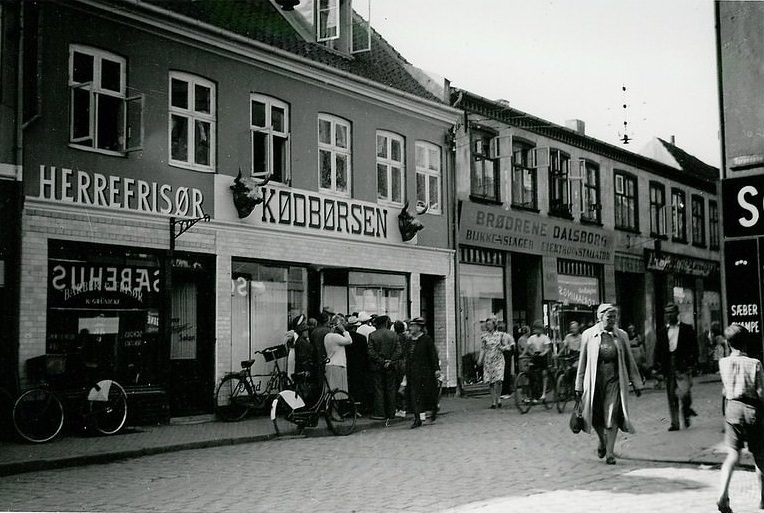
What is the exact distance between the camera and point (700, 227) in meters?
36.4

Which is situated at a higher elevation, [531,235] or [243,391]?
[531,235]

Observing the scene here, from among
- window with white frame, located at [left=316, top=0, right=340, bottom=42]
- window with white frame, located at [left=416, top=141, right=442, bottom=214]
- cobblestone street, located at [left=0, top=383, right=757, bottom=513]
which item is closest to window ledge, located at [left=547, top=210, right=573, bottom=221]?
window with white frame, located at [left=416, top=141, right=442, bottom=214]

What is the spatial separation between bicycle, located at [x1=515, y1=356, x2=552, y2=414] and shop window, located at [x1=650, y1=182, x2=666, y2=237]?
16488 mm

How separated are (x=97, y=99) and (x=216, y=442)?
18.4 ft

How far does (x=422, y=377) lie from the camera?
49.4 ft

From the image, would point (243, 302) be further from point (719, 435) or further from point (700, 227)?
point (700, 227)

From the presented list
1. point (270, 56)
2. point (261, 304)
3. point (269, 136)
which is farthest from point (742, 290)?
point (270, 56)

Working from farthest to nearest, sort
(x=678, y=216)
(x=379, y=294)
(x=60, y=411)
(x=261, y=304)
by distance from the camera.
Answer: (x=678, y=216) < (x=379, y=294) < (x=261, y=304) < (x=60, y=411)

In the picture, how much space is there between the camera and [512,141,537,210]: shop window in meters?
25.2

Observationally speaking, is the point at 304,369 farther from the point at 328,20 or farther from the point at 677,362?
the point at 328,20

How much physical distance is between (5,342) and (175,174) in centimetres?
404

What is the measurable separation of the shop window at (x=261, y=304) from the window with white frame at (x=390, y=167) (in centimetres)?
339

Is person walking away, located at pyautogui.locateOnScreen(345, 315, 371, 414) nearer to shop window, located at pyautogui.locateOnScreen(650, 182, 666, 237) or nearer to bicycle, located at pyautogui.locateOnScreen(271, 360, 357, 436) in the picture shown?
bicycle, located at pyautogui.locateOnScreen(271, 360, 357, 436)

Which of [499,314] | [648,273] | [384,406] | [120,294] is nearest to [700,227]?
[648,273]
